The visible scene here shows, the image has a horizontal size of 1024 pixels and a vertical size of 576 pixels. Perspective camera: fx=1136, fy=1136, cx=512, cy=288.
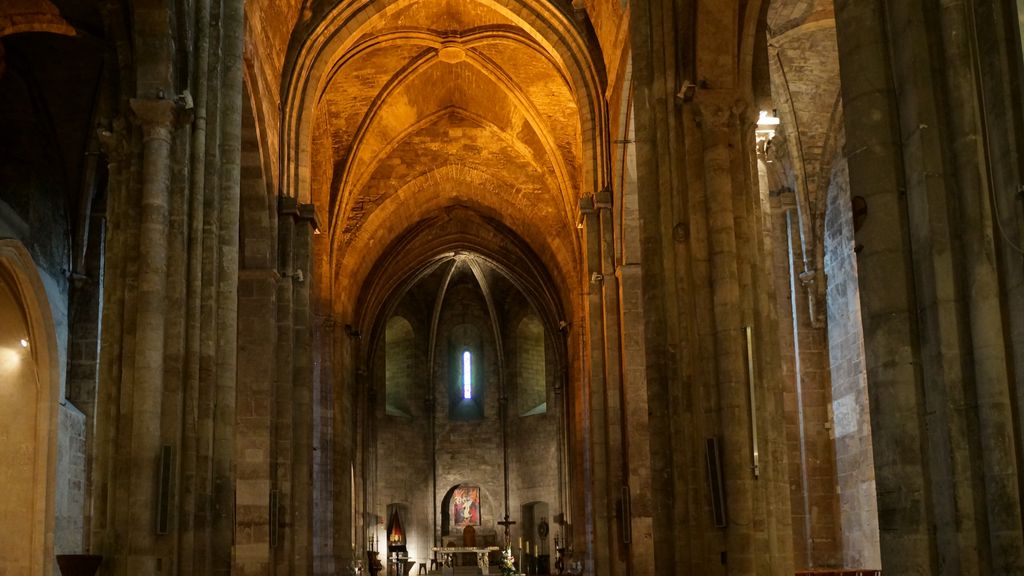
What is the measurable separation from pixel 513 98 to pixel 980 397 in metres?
19.6

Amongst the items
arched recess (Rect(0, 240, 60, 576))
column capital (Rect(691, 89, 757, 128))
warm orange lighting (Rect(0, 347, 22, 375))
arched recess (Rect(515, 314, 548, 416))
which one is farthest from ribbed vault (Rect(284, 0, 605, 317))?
arched recess (Rect(515, 314, 548, 416))

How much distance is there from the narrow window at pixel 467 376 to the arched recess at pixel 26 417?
920 inches

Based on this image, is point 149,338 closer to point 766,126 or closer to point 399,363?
point 766,126

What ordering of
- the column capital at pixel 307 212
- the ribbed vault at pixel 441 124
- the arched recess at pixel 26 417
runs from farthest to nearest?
the ribbed vault at pixel 441 124 < the column capital at pixel 307 212 < the arched recess at pixel 26 417

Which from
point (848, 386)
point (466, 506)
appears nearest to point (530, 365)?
point (466, 506)

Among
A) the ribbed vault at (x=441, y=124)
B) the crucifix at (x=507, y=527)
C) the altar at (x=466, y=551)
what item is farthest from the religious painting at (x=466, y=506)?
the ribbed vault at (x=441, y=124)

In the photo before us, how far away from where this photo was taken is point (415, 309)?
128 feet

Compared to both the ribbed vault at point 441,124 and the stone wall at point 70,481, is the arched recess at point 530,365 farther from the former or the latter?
the stone wall at point 70,481

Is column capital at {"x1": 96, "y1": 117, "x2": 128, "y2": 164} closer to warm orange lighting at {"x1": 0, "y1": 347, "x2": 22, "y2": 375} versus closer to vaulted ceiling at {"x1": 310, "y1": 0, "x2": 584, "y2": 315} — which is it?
warm orange lighting at {"x1": 0, "y1": 347, "x2": 22, "y2": 375}

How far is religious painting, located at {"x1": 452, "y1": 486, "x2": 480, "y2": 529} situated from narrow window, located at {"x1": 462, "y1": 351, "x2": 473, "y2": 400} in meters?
3.20

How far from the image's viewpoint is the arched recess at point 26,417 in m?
16.1

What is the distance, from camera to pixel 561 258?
28688 mm

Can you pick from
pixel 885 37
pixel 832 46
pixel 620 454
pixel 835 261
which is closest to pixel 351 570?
pixel 620 454

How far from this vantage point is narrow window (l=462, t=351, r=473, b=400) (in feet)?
129
